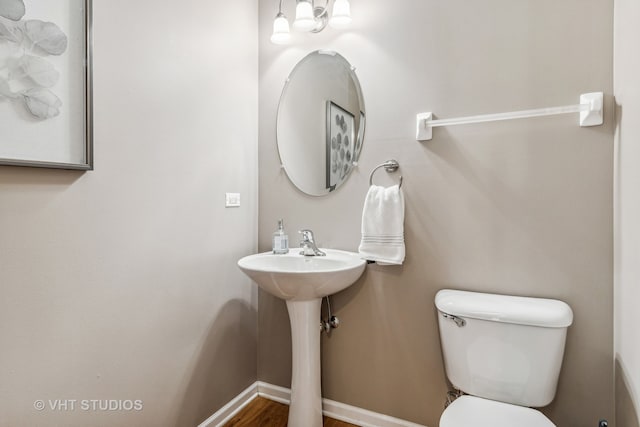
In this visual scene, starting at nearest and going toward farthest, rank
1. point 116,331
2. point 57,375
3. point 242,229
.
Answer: point 57,375
point 116,331
point 242,229

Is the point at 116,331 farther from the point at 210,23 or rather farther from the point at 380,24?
the point at 380,24

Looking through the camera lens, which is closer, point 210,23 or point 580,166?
point 580,166

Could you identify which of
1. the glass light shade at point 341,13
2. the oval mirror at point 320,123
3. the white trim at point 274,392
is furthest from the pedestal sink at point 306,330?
the glass light shade at point 341,13

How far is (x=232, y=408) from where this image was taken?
1.79m

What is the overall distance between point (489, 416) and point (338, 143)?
131 centimetres

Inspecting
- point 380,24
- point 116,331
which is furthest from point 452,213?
point 116,331

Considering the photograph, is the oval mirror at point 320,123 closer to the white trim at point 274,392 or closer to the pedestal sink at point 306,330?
the pedestal sink at point 306,330

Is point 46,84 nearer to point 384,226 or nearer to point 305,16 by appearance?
point 305,16

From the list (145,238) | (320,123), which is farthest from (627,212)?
(145,238)

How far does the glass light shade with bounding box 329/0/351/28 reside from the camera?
1644 mm

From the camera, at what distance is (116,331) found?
1.25m

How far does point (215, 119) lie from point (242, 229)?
0.60 metres

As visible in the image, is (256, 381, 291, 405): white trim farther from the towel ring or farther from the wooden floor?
the towel ring

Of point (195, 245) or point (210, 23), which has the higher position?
point (210, 23)
